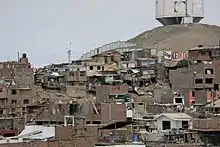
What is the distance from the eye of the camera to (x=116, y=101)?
27.4 m

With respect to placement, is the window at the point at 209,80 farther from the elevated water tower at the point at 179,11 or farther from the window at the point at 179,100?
the elevated water tower at the point at 179,11

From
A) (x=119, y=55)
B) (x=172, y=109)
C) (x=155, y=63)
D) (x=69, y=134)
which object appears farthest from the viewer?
(x=119, y=55)

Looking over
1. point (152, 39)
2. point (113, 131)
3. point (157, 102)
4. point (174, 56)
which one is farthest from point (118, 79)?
point (152, 39)

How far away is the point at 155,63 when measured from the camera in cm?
3534

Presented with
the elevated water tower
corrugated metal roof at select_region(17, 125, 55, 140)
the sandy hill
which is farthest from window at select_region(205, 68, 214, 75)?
the elevated water tower

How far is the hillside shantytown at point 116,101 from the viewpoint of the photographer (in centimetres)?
1694

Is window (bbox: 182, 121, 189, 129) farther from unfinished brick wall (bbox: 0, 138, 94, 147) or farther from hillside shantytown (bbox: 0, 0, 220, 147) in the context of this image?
unfinished brick wall (bbox: 0, 138, 94, 147)

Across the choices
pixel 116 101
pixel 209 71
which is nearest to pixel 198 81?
pixel 209 71

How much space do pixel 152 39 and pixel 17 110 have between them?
2749cm

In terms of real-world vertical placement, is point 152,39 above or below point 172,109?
above

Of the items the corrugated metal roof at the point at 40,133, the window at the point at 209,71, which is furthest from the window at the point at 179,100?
the corrugated metal roof at the point at 40,133

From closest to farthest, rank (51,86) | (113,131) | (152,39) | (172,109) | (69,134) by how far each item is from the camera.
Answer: (69,134), (113,131), (172,109), (51,86), (152,39)

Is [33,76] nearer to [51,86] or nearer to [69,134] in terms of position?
[51,86]

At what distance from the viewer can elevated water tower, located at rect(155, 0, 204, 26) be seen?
49.1 m
